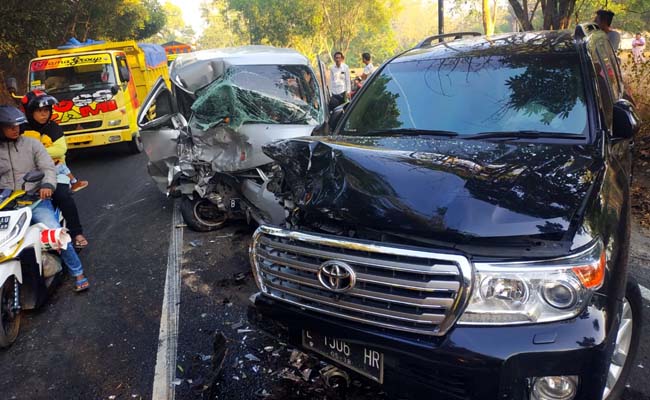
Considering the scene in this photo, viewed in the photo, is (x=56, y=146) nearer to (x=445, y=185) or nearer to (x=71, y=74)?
(x=445, y=185)

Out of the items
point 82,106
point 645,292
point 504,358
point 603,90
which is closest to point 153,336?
point 504,358

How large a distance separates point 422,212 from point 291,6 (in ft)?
121

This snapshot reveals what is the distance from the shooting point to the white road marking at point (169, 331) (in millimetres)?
3057

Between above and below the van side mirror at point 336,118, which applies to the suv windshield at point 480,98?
above

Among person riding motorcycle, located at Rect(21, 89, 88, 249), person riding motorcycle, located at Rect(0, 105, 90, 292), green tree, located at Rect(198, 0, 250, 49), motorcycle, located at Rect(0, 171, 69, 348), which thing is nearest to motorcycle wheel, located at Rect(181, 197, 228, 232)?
person riding motorcycle, located at Rect(21, 89, 88, 249)

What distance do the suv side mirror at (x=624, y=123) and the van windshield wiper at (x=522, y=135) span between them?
340 millimetres

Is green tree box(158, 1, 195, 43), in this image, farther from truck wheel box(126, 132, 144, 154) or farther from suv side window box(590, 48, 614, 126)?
suv side window box(590, 48, 614, 126)

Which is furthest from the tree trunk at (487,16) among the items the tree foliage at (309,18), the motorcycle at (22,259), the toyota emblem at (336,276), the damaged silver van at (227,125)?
the tree foliage at (309,18)

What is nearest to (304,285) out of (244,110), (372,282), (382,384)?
(372,282)

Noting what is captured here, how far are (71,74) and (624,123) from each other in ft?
36.8

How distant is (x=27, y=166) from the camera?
4539mm

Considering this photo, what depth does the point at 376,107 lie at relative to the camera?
3.74 m

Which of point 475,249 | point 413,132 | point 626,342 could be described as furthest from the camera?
point 413,132

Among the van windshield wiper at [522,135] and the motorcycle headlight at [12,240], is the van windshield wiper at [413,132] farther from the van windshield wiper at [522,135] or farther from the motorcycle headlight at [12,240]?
the motorcycle headlight at [12,240]
